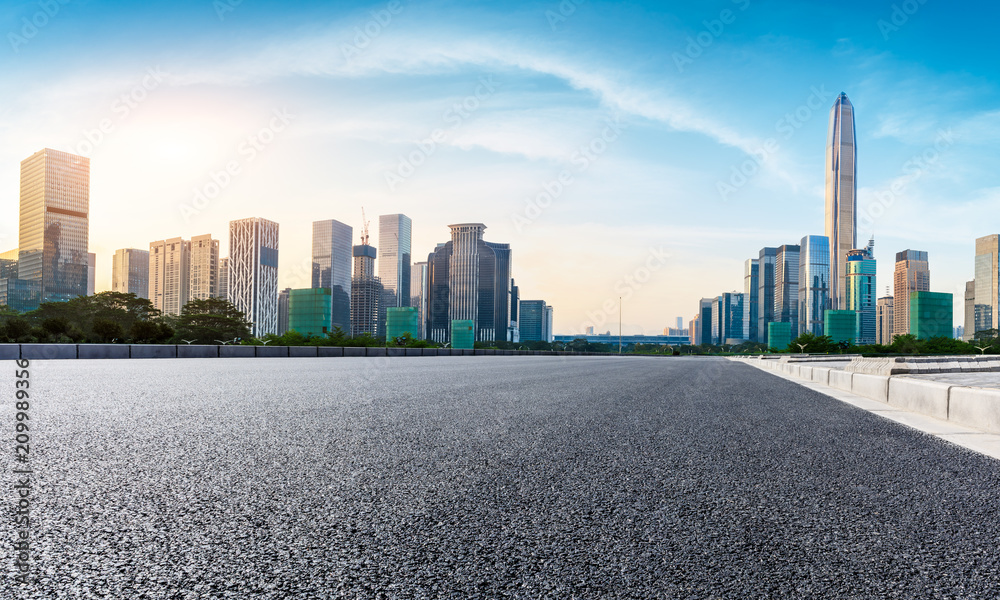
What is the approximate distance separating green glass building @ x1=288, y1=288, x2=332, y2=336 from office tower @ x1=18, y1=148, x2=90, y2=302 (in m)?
51.3

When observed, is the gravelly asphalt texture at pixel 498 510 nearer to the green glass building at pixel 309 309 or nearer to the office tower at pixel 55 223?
the office tower at pixel 55 223

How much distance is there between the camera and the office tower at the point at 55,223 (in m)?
144

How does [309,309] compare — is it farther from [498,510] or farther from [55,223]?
[498,510]

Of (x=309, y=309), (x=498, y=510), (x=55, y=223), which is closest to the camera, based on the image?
(x=498, y=510)

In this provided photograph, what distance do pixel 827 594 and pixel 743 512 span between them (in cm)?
107

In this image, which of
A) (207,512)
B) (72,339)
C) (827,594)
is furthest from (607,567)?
(72,339)

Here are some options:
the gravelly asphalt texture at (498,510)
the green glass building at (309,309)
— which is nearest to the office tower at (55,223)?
the green glass building at (309,309)

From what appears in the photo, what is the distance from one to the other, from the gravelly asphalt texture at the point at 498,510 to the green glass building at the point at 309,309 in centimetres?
18183

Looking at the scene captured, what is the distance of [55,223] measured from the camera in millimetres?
158625

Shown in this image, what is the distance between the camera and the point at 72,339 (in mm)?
45906

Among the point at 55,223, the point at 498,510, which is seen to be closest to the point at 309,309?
the point at 55,223

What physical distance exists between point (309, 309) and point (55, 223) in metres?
63.6

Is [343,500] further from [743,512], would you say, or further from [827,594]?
[827,594]

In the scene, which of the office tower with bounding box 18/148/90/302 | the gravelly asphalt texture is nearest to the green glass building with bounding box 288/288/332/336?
the office tower with bounding box 18/148/90/302
